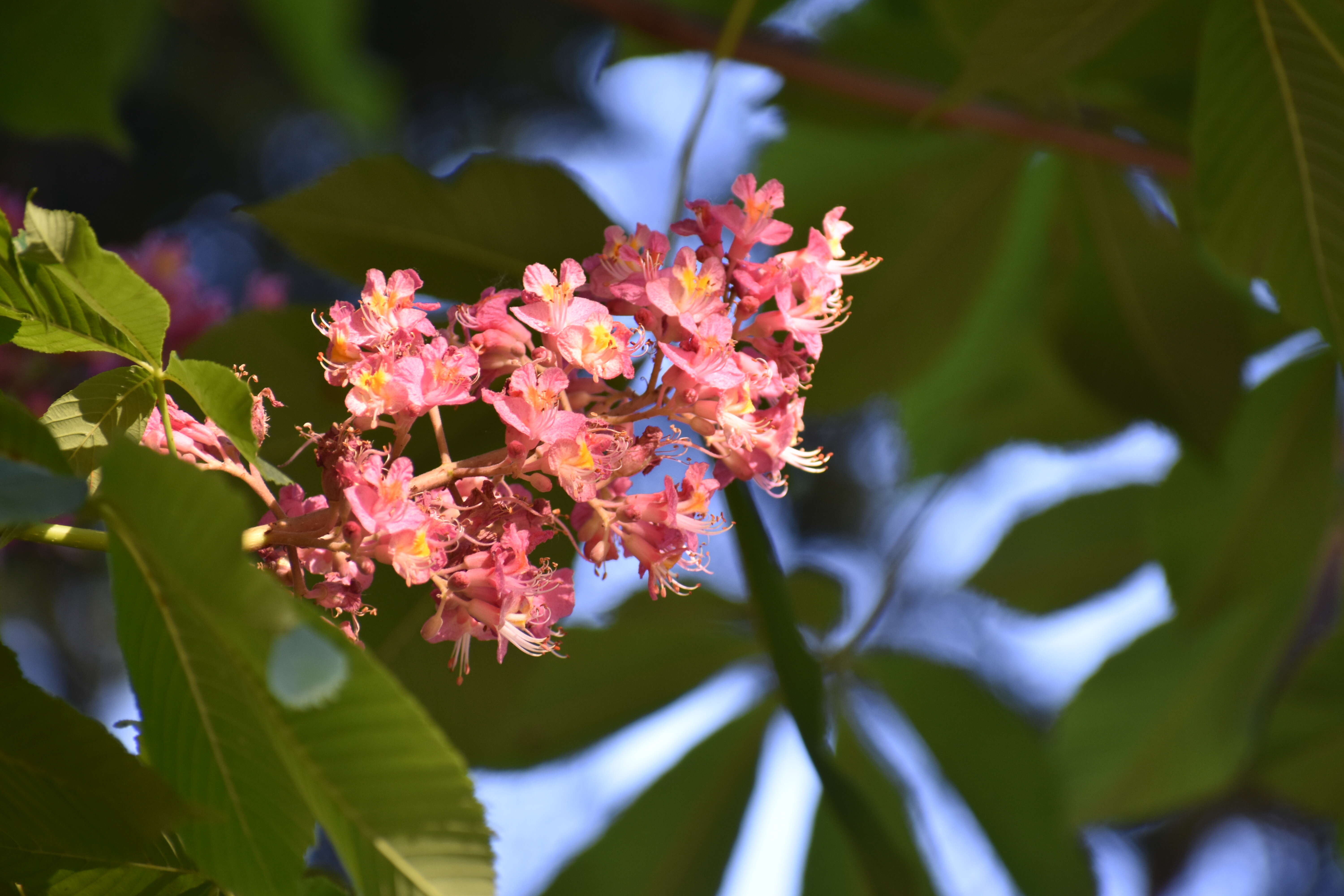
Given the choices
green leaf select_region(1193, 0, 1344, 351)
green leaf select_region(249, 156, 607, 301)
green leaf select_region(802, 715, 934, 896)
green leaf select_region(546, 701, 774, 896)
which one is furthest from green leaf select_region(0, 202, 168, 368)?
green leaf select_region(802, 715, 934, 896)

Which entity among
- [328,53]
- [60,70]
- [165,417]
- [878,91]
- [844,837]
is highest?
[328,53]

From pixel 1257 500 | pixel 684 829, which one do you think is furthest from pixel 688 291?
pixel 1257 500

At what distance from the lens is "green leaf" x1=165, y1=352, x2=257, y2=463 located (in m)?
0.53

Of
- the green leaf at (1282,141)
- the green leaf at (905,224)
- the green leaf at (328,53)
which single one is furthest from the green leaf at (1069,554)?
the green leaf at (328,53)

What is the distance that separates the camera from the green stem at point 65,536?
18.1 inches

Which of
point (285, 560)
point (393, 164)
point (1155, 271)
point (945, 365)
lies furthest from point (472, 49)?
point (285, 560)

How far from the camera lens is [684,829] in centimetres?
144

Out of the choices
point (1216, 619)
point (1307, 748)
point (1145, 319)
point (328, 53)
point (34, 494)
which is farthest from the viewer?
point (328, 53)

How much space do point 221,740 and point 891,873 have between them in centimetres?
45

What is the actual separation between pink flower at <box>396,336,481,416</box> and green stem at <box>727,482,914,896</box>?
0.25 m

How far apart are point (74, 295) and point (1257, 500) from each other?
4.87ft

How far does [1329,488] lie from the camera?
56.9 inches

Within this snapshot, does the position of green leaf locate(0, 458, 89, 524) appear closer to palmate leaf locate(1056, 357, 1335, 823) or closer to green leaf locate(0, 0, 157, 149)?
green leaf locate(0, 0, 157, 149)

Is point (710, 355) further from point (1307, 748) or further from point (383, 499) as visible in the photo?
point (1307, 748)
